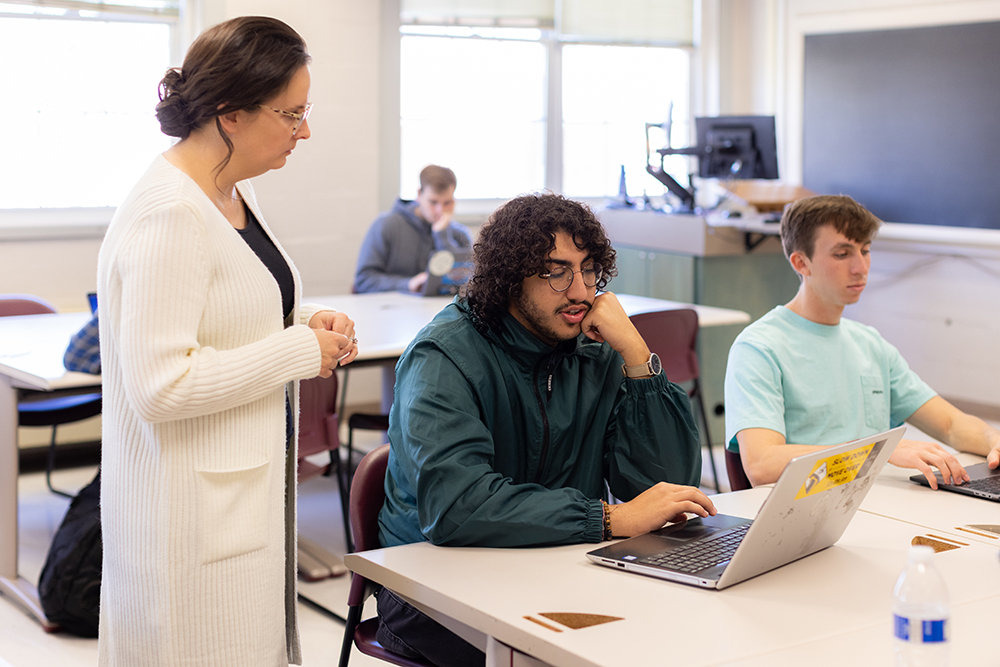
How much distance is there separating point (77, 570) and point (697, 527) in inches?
70.7

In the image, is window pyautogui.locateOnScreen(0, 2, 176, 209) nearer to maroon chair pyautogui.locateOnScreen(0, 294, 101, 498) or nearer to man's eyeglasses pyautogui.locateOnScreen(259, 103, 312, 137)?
maroon chair pyautogui.locateOnScreen(0, 294, 101, 498)

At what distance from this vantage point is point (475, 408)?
1607mm

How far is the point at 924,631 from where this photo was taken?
1.03m

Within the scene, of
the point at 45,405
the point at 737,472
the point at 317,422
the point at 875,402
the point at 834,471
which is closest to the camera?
the point at 834,471

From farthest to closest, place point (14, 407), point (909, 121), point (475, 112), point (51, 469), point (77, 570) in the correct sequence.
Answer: point (475, 112), point (909, 121), point (51, 469), point (14, 407), point (77, 570)

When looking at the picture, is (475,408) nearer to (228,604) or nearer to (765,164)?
(228,604)

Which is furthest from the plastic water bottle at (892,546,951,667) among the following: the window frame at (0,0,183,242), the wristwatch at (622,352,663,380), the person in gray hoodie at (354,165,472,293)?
the window frame at (0,0,183,242)

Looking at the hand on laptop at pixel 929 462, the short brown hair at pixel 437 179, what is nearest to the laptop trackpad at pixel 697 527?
the hand on laptop at pixel 929 462

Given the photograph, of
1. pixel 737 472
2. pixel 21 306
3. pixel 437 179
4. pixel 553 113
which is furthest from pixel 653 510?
pixel 553 113

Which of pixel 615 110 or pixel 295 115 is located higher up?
pixel 615 110

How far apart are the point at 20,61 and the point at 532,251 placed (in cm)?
351

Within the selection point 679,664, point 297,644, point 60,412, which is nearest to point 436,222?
point 60,412

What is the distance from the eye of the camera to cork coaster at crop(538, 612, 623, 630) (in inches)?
47.5

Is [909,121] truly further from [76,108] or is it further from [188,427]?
[188,427]
